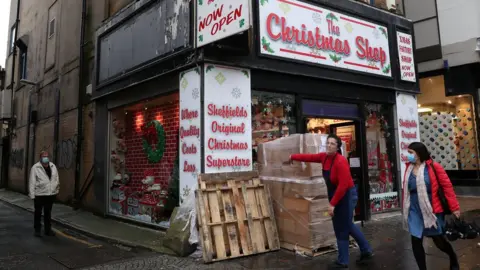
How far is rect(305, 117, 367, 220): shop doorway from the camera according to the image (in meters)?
8.45

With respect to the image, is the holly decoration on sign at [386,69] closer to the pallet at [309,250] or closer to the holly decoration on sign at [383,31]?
the holly decoration on sign at [383,31]

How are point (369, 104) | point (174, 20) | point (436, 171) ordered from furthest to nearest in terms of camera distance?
point (369, 104), point (174, 20), point (436, 171)

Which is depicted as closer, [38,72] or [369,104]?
[369,104]

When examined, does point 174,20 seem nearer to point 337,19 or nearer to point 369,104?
point 337,19

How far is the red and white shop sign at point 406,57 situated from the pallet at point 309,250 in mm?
5815

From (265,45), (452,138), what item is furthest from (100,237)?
(452,138)

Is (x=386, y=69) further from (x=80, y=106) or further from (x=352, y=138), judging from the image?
(x=80, y=106)

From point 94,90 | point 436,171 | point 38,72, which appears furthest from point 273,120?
point 38,72

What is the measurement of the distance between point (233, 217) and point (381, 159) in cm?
513

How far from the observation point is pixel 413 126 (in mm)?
9820

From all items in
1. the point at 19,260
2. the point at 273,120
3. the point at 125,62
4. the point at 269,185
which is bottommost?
the point at 19,260

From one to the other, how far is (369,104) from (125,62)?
6206 millimetres

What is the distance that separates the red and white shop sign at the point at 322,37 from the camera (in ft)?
23.8

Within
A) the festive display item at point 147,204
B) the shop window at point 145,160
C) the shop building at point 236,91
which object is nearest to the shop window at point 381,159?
the shop building at point 236,91
